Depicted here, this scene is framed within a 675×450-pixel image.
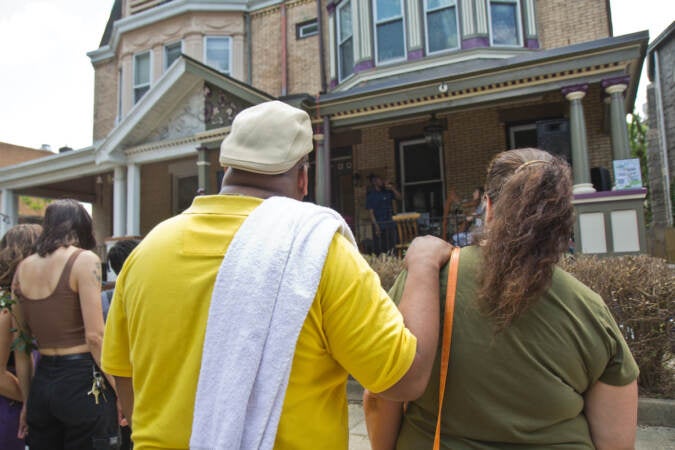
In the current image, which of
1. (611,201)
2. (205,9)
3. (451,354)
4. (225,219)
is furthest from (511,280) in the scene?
(205,9)

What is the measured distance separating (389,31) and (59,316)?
10.2m

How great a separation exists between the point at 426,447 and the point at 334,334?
544mm

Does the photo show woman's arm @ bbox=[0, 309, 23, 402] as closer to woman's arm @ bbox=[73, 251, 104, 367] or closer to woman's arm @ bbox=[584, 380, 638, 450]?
woman's arm @ bbox=[73, 251, 104, 367]

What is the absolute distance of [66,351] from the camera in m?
2.55

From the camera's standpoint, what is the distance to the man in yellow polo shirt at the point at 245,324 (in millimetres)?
1208

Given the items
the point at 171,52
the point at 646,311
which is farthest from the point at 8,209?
the point at 646,311

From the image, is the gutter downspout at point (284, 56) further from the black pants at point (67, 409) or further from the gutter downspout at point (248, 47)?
the black pants at point (67, 409)

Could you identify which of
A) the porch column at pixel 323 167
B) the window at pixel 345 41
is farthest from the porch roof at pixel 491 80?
the window at pixel 345 41

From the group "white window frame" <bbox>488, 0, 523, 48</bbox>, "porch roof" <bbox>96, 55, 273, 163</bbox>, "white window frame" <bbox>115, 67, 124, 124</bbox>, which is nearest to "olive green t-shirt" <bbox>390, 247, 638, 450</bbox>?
"porch roof" <bbox>96, 55, 273, 163</bbox>

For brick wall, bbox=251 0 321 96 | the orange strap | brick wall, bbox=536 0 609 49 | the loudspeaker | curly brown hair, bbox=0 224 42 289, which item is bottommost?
the orange strap

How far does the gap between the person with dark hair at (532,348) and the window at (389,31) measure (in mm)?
10161

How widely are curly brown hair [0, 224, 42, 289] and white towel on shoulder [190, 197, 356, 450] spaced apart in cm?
234

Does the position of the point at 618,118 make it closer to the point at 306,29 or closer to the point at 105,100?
the point at 306,29

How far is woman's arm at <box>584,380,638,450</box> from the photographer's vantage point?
1429 mm
